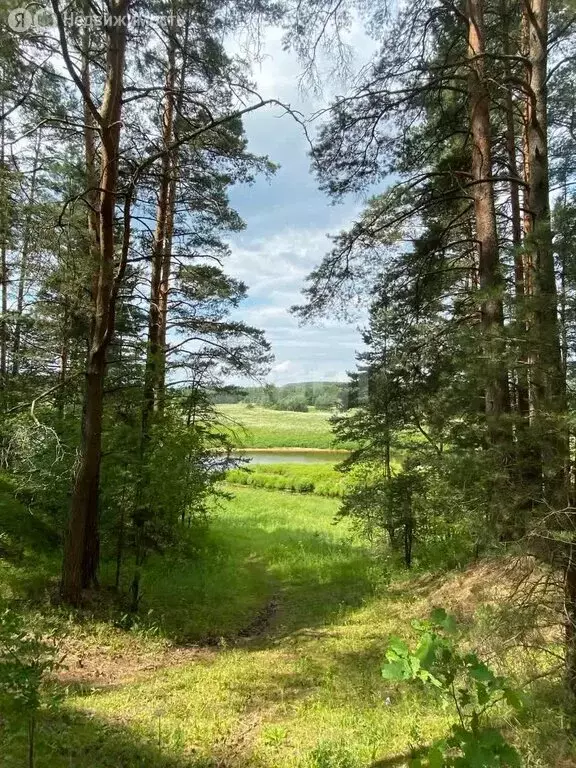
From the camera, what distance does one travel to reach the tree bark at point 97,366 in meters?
6.11

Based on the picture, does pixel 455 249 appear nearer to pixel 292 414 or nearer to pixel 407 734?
pixel 407 734

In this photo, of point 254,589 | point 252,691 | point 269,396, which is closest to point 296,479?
point 254,589

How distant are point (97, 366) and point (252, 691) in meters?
4.31

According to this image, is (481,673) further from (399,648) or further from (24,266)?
(24,266)

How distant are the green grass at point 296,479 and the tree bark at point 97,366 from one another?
65.2 feet

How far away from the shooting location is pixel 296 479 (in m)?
29.3

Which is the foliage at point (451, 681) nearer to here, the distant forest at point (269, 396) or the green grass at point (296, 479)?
the distant forest at point (269, 396)

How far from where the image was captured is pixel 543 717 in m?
3.00

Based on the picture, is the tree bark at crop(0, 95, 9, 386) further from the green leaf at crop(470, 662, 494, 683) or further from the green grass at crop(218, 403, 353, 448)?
the green grass at crop(218, 403, 353, 448)

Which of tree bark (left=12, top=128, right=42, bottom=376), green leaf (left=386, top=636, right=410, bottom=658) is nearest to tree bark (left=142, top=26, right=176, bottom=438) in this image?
tree bark (left=12, top=128, right=42, bottom=376)

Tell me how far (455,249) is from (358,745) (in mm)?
9340

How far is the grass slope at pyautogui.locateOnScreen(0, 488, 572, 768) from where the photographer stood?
3.09 metres

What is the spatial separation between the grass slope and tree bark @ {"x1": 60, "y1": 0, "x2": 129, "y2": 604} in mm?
1006

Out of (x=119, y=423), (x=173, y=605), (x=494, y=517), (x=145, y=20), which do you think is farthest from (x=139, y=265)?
(x=494, y=517)
